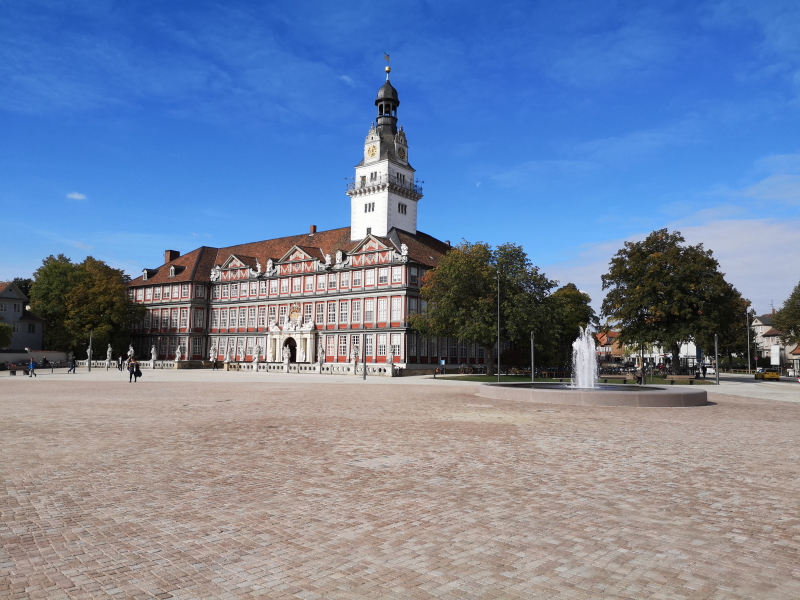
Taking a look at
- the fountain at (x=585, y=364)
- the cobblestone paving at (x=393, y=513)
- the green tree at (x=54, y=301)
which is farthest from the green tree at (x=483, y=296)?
the green tree at (x=54, y=301)

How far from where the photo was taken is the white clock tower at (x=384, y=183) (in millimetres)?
74356

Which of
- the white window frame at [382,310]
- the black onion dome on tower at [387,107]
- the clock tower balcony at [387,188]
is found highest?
the black onion dome on tower at [387,107]

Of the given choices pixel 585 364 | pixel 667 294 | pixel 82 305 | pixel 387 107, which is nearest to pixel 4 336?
pixel 82 305

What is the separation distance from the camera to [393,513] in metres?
7.84

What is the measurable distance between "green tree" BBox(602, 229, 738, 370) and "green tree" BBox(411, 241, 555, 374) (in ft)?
23.6

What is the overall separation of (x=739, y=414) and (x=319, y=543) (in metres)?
20.0

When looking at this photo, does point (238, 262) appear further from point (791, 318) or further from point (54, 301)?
point (791, 318)

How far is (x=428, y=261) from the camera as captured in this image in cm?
7062

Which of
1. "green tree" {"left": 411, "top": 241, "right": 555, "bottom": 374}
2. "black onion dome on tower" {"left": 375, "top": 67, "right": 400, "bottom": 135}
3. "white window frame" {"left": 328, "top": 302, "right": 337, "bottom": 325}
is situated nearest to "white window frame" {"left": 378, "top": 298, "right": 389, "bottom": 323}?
"white window frame" {"left": 328, "top": 302, "right": 337, "bottom": 325}

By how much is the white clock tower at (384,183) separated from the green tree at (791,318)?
43368 millimetres

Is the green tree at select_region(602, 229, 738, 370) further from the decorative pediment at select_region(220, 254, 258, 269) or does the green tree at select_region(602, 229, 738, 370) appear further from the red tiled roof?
the decorative pediment at select_region(220, 254, 258, 269)

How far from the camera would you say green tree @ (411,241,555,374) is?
175ft

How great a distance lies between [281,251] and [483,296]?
37679 mm

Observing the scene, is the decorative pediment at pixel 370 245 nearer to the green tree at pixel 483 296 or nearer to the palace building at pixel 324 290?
the palace building at pixel 324 290
